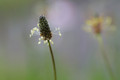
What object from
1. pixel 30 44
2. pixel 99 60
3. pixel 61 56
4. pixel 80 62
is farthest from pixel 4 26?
pixel 99 60

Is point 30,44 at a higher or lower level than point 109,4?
lower

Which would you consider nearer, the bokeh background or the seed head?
the seed head

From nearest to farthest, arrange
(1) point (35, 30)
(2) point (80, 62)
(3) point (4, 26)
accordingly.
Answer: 1. (1) point (35, 30)
2. (2) point (80, 62)
3. (3) point (4, 26)

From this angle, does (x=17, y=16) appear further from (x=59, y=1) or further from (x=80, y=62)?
(x=80, y=62)

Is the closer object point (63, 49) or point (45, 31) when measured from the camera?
point (45, 31)

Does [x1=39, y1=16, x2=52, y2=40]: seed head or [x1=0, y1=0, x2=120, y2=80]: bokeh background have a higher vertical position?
[x1=0, y1=0, x2=120, y2=80]: bokeh background

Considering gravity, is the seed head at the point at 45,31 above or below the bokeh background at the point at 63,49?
below

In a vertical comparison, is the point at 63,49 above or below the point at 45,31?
above

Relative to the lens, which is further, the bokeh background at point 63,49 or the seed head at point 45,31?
the bokeh background at point 63,49
